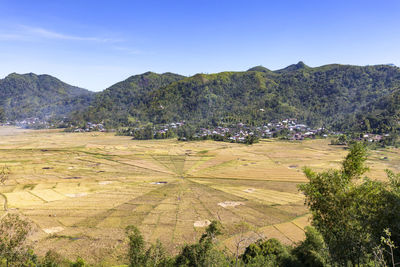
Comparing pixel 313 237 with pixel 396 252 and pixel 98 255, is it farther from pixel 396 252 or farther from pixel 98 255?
pixel 98 255

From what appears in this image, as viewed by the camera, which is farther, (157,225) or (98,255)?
(157,225)

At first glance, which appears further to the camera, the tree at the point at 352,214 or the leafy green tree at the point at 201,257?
the leafy green tree at the point at 201,257

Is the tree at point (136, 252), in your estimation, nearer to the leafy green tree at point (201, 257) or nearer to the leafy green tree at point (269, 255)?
the leafy green tree at point (201, 257)

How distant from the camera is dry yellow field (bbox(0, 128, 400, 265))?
43.1 metres

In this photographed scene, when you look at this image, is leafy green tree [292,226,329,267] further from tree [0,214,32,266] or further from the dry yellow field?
tree [0,214,32,266]

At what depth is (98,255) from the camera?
3666 cm

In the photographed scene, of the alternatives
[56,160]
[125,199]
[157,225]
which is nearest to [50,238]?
[157,225]

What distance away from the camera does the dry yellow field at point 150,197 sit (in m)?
43.1

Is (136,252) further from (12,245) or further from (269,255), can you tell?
(269,255)

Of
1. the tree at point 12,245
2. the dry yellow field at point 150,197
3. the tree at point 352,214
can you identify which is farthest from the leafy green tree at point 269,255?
the tree at point 12,245

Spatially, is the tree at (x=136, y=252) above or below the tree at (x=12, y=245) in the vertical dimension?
below

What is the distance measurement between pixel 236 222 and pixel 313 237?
20262 mm

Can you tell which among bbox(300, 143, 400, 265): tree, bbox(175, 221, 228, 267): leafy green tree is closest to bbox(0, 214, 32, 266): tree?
bbox(175, 221, 228, 267): leafy green tree

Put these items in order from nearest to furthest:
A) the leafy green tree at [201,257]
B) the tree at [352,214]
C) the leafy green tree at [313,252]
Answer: the tree at [352,214] < the leafy green tree at [201,257] < the leafy green tree at [313,252]
